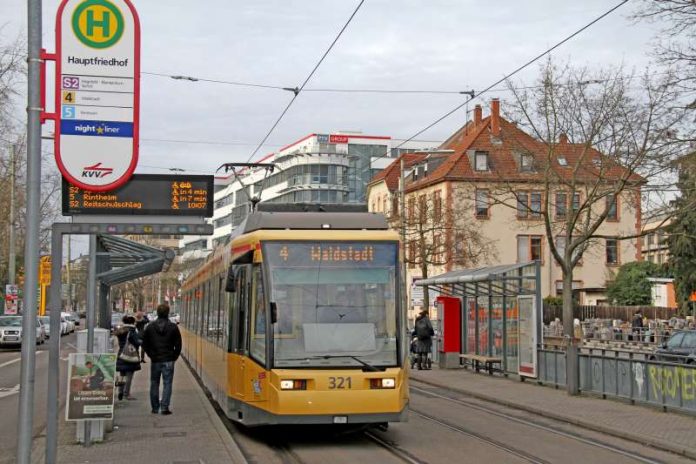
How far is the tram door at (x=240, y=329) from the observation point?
1343 centimetres

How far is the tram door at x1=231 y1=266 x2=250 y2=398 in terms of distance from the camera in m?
13.4

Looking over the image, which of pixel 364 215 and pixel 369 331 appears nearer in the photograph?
pixel 369 331

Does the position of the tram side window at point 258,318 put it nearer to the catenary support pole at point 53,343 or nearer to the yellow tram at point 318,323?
the yellow tram at point 318,323

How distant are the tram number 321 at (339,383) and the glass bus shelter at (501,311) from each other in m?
11.1

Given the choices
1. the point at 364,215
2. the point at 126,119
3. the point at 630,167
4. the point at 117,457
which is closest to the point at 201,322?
the point at 364,215

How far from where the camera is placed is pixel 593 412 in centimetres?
1741

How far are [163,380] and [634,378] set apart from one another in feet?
28.9

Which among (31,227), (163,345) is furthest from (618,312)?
(31,227)

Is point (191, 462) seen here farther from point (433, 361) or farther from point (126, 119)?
point (433, 361)

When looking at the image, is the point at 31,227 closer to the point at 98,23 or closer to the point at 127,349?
the point at 98,23

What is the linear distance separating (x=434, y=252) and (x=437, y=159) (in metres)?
30.1

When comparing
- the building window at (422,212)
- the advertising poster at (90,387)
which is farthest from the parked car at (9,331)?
the advertising poster at (90,387)

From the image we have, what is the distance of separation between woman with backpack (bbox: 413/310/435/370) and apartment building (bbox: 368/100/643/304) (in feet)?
14.3

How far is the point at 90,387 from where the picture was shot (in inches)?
Answer: 460
